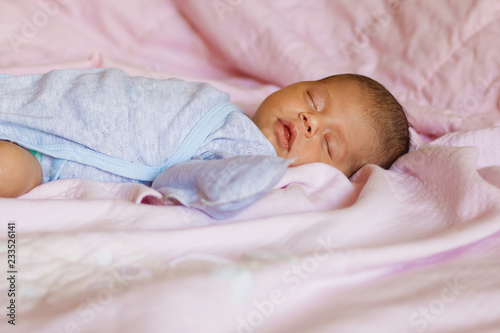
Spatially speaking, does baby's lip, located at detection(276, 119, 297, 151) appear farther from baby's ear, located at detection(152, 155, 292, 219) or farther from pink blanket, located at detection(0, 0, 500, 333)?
baby's ear, located at detection(152, 155, 292, 219)

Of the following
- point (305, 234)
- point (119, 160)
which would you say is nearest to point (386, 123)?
point (305, 234)

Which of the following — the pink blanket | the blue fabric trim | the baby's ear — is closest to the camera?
the pink blanket

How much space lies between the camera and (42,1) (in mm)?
1771

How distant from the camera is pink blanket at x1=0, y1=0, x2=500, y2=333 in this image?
727 millimetres

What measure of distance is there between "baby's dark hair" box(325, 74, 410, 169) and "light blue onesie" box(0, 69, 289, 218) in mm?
330

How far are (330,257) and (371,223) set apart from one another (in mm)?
205

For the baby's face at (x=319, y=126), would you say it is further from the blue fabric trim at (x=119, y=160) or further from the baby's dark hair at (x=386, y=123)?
the blue fabric trim at (x=119, y=160)

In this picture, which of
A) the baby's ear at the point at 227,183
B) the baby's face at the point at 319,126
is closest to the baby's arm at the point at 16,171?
the baby's ear at the point at 227,183

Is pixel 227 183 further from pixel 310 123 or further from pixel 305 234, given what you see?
pixel 310 123

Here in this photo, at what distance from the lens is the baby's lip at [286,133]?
1.31 metres

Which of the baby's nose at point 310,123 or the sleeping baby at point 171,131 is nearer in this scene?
the sleeping baby at point 171,131

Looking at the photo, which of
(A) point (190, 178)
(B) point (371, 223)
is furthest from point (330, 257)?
(A) point (190, 178)

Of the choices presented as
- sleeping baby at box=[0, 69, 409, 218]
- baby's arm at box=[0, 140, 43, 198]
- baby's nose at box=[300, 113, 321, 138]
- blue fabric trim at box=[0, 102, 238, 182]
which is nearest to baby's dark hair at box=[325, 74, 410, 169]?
sleeping baby at box=[0, 69, 409, 218]

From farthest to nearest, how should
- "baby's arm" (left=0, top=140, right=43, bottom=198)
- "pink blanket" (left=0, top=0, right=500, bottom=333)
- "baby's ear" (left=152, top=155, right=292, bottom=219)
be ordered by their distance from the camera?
1. "baby's arm" (left=0, top=140, right=43, bottom=198)
2. "baby's ear" (left=152, top=155, right=292, bottom=219)
3. "pink blanket" (left=0, top=0, right=500, bottom=333)
